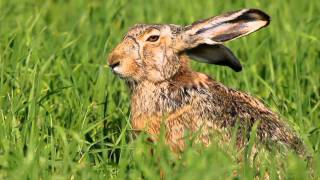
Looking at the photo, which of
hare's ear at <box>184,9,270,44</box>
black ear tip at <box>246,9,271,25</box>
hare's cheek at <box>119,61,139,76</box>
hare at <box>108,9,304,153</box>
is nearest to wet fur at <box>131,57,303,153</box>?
hare at <box>108,9,304,153</box>

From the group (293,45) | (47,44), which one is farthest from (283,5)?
(47,44)

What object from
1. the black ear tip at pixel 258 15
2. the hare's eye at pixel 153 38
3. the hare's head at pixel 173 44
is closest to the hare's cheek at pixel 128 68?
the hare's head at pixel 173 44

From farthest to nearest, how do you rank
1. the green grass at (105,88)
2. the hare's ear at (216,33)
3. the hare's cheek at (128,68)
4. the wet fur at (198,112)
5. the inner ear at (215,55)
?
1. the inner ear at (215,55)
2. the hare's ear at (216,33)
3. the hare's cheek at (128,68)
4. the wet fur at (198,112)
5. the green grass at (105,88)

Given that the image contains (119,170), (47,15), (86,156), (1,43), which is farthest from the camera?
(47,15)

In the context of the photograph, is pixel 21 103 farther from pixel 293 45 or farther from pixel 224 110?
pixel 293 45

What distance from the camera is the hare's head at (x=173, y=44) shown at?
6145mm

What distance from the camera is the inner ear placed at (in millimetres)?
6422

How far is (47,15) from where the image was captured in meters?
9.42

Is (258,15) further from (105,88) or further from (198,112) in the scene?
(105,88)

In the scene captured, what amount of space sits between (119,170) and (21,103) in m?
1.23

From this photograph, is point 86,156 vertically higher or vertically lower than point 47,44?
lower

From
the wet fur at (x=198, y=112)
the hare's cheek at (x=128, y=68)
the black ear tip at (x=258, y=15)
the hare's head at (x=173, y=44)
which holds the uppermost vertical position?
the black ear tip at (x=258, y=15)

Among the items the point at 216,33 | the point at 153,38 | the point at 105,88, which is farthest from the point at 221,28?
the point at 105,88

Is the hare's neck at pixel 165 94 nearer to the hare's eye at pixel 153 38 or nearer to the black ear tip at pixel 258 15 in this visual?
the hare's eye at pixel 153 38
